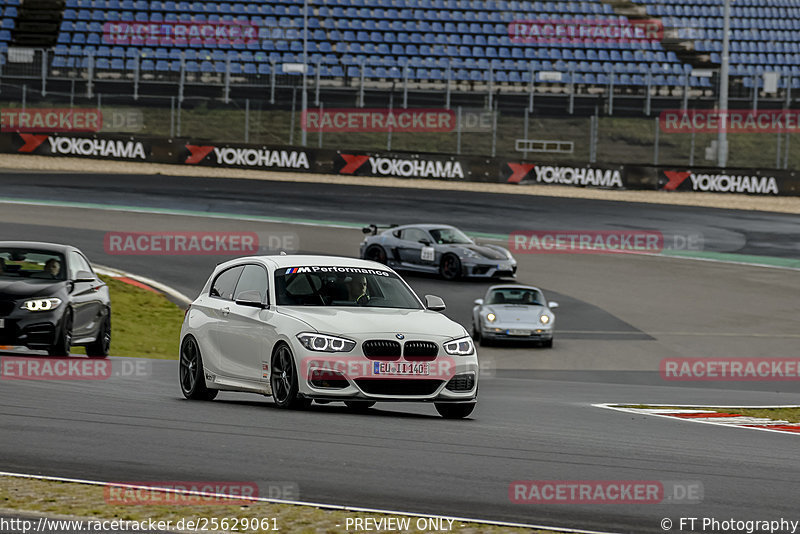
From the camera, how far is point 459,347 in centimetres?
1054

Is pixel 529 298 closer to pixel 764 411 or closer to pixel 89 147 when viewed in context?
pixel 764 411

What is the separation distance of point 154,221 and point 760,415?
957 inches

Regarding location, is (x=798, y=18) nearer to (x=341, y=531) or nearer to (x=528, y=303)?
(x=528, y=303)

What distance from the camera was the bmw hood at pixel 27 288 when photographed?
14.0 metres

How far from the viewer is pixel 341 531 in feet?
20.8

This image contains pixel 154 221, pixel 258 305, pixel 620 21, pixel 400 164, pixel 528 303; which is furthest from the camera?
pixel 620 21

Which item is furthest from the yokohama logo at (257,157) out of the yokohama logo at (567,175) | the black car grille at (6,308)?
the black car grille at (6,308)

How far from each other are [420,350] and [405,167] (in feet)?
112

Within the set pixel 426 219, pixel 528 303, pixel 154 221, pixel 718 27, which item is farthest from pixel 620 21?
pixel 528 303

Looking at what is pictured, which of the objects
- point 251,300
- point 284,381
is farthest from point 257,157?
point 284,381

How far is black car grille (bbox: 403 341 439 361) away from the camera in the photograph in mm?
10227
